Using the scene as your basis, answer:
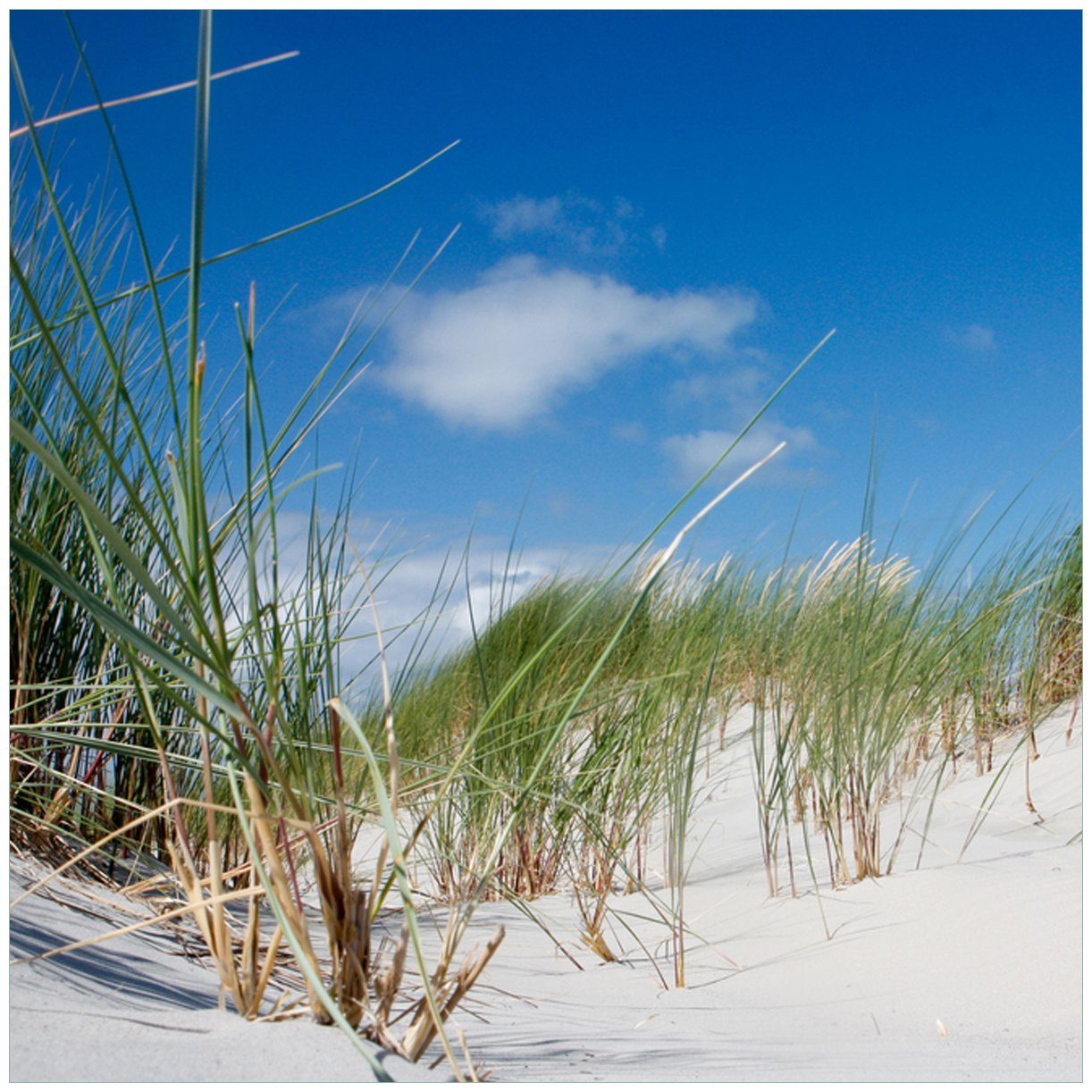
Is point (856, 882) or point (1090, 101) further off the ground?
point (1090, 101)

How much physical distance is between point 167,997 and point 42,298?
1597 millimetres

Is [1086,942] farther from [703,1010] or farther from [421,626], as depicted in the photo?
[421,626]

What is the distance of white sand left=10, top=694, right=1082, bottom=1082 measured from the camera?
812 mm

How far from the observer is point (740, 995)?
1.75 metres

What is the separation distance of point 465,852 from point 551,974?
0.86 metres

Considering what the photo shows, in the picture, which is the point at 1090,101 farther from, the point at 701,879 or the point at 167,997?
the point at 701,879

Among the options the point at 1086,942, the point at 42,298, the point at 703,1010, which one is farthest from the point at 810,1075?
the point at 42,298

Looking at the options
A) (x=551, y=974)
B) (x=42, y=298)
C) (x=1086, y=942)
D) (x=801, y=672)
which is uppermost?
(x=42, y=298)

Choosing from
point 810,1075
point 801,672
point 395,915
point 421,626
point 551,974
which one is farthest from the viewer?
point 801,672

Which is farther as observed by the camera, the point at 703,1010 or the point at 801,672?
the point at 801,672

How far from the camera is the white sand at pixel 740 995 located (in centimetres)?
81

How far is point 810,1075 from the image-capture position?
104 centimetres

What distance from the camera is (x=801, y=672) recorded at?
282 cm

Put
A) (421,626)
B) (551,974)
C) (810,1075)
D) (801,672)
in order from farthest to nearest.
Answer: (801,672), (421,626), (551,974), (810,1075)
